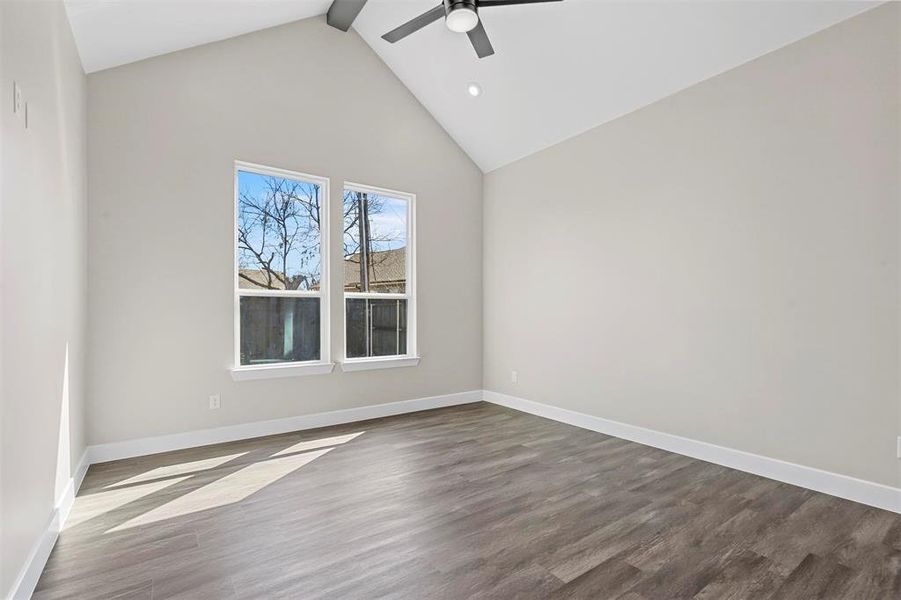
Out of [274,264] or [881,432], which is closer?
[881,432]

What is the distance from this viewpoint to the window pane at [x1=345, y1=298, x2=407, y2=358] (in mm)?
4820

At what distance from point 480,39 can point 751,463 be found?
3486mm

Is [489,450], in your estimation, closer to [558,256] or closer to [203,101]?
[558,256]

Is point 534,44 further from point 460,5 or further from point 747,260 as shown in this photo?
point 747,260

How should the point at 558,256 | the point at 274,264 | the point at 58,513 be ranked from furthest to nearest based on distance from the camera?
the point at 558,256, the point at 274,264, the point at 58,513

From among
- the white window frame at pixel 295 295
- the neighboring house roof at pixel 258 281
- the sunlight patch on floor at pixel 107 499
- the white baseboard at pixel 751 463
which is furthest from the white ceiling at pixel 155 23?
the white baseboard at pixel 751 463

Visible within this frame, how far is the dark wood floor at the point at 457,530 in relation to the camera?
6.56 feet

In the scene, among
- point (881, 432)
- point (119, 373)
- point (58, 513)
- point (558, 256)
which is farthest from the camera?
point (558, 256)

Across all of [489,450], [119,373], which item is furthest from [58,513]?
[489,450]

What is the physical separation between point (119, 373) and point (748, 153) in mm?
4868

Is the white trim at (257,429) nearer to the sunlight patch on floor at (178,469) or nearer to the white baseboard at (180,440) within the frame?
the white baseboard at (180,440)

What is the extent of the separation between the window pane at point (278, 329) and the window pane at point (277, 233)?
0.15 m

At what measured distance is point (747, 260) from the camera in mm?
3363

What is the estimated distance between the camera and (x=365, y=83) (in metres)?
4.83
